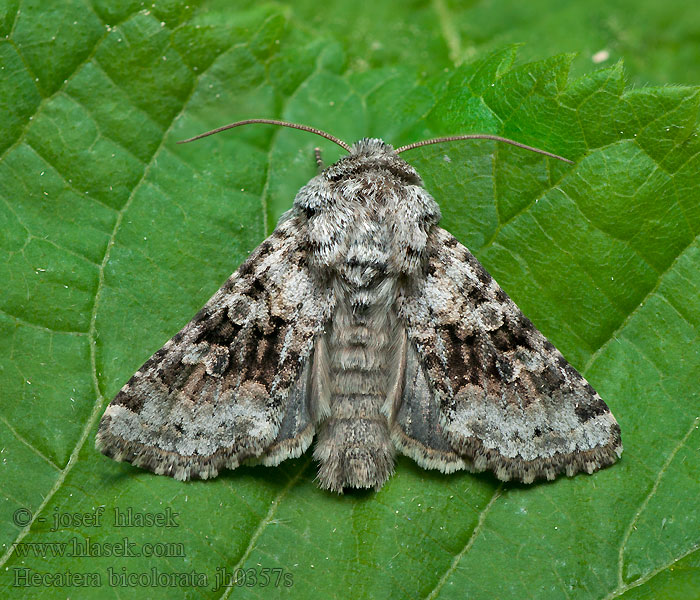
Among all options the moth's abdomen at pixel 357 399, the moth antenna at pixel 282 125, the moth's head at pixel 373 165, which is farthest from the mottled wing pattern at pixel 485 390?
the moth antenna at pixel 282 125

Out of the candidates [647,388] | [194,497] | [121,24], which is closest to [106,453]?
[194,497]

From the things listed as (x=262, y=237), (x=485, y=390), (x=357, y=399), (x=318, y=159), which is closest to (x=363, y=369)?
(x=357, y=399)

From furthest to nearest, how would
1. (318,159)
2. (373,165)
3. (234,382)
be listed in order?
(318,159) → (373,165) → (234,382)

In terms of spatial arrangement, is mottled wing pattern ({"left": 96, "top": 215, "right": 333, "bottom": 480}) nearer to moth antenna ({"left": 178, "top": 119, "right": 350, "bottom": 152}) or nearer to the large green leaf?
the large green leaf

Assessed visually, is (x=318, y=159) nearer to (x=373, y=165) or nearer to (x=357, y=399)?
(x=373, y=165)

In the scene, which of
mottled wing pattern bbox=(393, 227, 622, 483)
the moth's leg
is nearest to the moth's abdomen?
mottled wing pattern bbox=(393, 227, 622, 483)

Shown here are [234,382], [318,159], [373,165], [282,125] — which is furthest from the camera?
[318,159]

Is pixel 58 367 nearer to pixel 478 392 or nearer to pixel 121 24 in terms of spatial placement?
pixel 121 24

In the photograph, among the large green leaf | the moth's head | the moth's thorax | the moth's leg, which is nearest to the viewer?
the large green leaf
